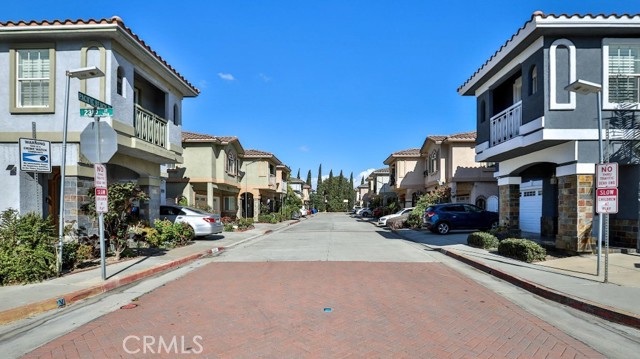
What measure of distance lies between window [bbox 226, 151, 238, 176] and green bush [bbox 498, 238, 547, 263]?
22383 mm

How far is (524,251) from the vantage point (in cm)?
1089

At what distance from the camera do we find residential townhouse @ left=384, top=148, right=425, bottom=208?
37.9 m

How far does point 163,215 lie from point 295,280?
36.8ft

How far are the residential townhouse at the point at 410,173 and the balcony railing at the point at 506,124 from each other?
73.4 ft

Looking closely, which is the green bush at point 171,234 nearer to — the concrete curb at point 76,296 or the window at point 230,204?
the concrete curb at point 76,296

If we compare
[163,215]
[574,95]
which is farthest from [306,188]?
[574,95]

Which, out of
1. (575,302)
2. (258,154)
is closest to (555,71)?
(575,302)

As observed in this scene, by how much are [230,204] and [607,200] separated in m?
31.0

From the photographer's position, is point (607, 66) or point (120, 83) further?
point (120, 83)

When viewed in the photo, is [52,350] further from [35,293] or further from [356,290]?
[356,290]

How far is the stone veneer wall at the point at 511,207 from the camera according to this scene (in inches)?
630

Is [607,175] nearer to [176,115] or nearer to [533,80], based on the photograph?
[533,80]

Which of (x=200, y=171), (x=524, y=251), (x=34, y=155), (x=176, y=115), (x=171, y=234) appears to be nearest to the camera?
(x=34, y=155)
